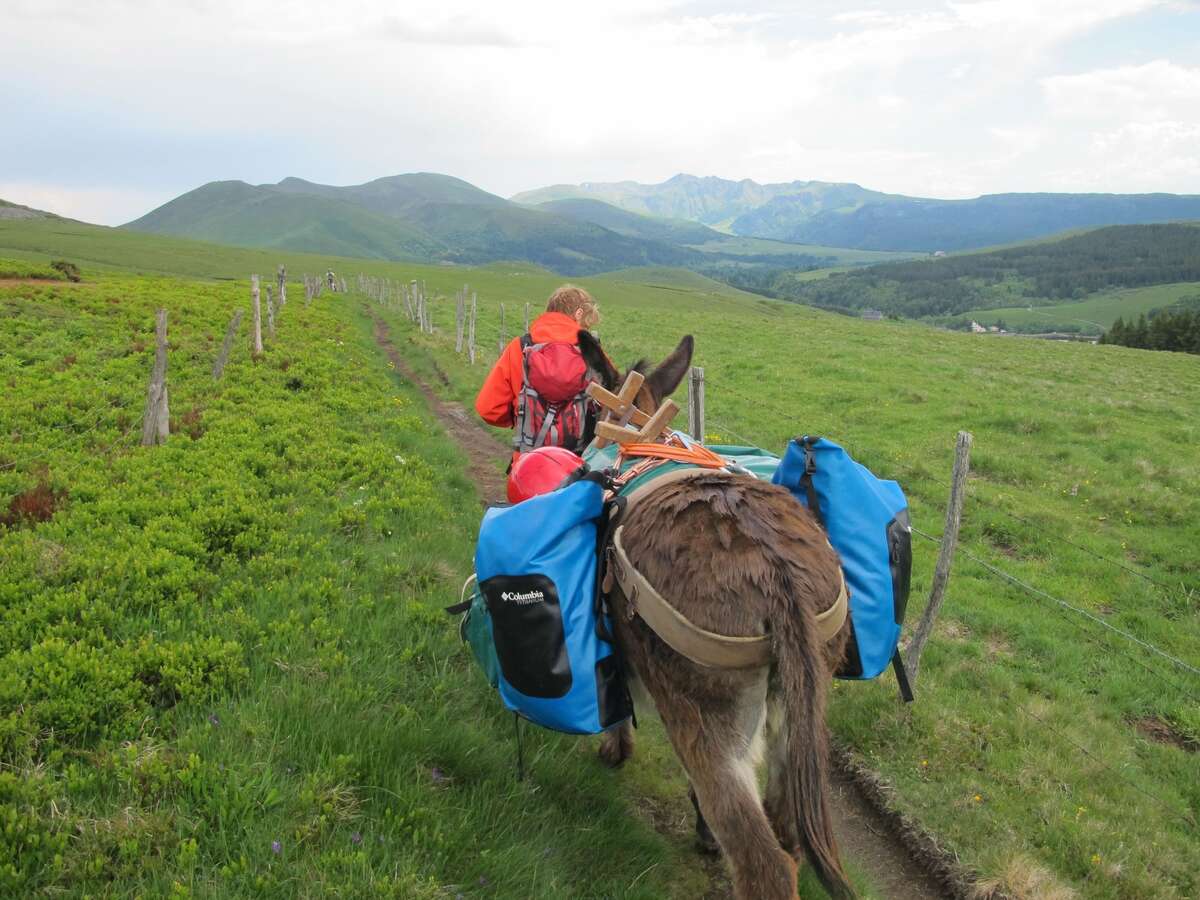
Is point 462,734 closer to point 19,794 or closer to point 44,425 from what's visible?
point 19,794

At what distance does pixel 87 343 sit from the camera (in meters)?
14.6

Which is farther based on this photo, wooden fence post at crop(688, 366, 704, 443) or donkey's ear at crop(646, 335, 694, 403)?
wooden fence post at crop(688, 366, 704, 443)

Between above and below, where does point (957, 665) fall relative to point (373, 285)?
below

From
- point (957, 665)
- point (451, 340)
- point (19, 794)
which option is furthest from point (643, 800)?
point (451, 340)

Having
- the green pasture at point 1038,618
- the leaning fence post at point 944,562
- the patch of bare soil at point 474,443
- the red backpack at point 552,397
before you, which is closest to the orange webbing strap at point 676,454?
the red backpack at point 552,397

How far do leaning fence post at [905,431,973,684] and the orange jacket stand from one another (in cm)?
329

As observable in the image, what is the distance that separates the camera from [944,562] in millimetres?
5578

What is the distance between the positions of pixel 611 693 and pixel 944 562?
148 inches

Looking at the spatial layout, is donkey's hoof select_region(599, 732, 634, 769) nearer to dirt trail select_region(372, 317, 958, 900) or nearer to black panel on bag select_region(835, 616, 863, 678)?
dirt trail select_region(372, 317, 958, 900)

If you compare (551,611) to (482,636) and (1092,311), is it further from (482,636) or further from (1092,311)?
(1092,311)

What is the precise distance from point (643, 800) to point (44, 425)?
30.4ft

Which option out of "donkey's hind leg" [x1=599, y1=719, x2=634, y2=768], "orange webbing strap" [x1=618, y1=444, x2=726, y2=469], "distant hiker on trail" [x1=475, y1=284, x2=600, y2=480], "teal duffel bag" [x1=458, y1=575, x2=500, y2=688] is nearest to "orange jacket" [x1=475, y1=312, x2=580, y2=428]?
"distant hiker on trail" [x1=475, y1=284, x2=600, y2=480]

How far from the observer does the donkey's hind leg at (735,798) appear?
2438 mm

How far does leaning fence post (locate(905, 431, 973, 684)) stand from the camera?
5551 mm
